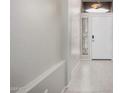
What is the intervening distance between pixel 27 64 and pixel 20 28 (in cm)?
44

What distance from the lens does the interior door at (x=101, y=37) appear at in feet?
39.4

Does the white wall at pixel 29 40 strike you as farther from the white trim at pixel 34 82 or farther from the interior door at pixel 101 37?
the interior door at pixel 101 37

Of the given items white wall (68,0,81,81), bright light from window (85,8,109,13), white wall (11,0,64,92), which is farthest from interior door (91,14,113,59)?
white wall (11,0,64,92)

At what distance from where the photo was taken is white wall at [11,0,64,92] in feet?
6.56

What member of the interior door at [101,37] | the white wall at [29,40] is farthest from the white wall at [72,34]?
the interior door at [101,37]

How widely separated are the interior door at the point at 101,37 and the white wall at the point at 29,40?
8778 millimetres

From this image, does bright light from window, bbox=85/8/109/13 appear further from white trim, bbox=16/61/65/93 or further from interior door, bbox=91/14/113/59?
white trim, bbox=16/61/65/93

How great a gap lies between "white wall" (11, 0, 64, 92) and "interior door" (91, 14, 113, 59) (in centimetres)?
878

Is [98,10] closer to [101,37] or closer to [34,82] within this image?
[101,37]
